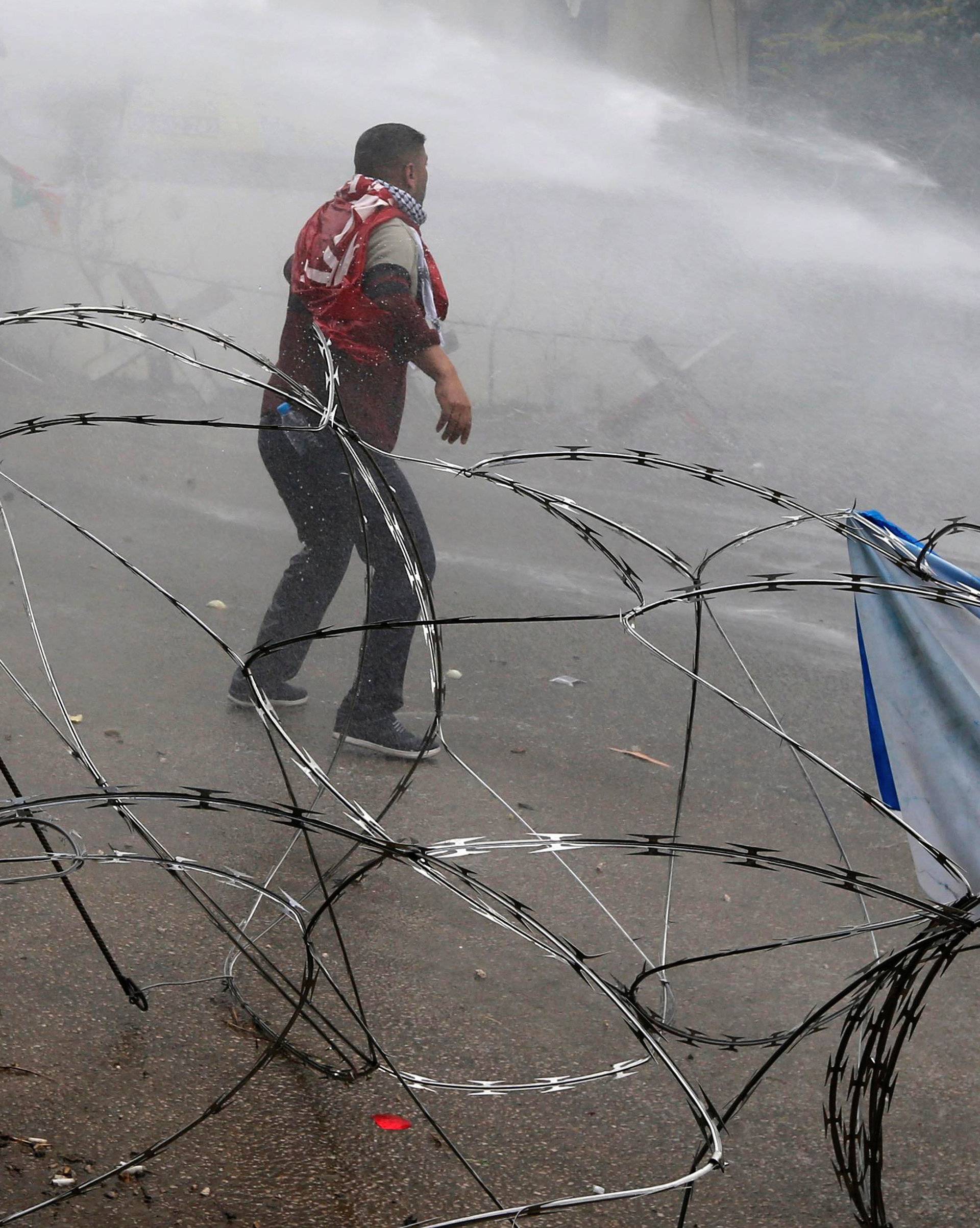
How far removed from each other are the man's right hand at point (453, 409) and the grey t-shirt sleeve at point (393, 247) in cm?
32

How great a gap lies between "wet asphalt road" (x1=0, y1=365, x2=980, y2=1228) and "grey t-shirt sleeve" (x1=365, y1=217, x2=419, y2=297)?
140 centimetres

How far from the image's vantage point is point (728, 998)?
107 inches

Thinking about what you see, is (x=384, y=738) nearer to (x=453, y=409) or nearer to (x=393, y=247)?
(x=453, y=409)

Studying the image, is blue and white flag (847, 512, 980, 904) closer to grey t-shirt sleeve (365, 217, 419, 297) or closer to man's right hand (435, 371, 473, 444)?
man's right hand (435, 371, 473, 444)

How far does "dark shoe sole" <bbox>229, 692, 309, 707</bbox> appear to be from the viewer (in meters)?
3.95

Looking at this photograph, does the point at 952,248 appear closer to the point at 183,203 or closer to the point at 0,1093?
the point at 183,203

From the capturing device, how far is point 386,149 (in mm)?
3910

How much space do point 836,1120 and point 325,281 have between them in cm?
276

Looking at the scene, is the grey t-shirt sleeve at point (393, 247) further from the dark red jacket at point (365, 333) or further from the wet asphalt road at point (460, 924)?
the wet asphalt road at point (460, 924)

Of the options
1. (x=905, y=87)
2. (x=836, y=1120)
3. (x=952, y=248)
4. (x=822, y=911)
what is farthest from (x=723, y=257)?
(x=836, y=1120)

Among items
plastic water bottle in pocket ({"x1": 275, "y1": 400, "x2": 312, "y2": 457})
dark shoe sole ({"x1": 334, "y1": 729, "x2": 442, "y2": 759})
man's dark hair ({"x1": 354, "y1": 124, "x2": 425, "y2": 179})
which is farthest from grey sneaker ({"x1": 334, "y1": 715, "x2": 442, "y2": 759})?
man's dark hair ({"x1": 354, "y1": 124, "x2": 425, "y2": 179})

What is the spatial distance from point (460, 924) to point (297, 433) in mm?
1524

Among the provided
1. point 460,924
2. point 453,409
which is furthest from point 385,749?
point 453,409

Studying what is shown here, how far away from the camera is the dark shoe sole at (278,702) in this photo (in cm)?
395
